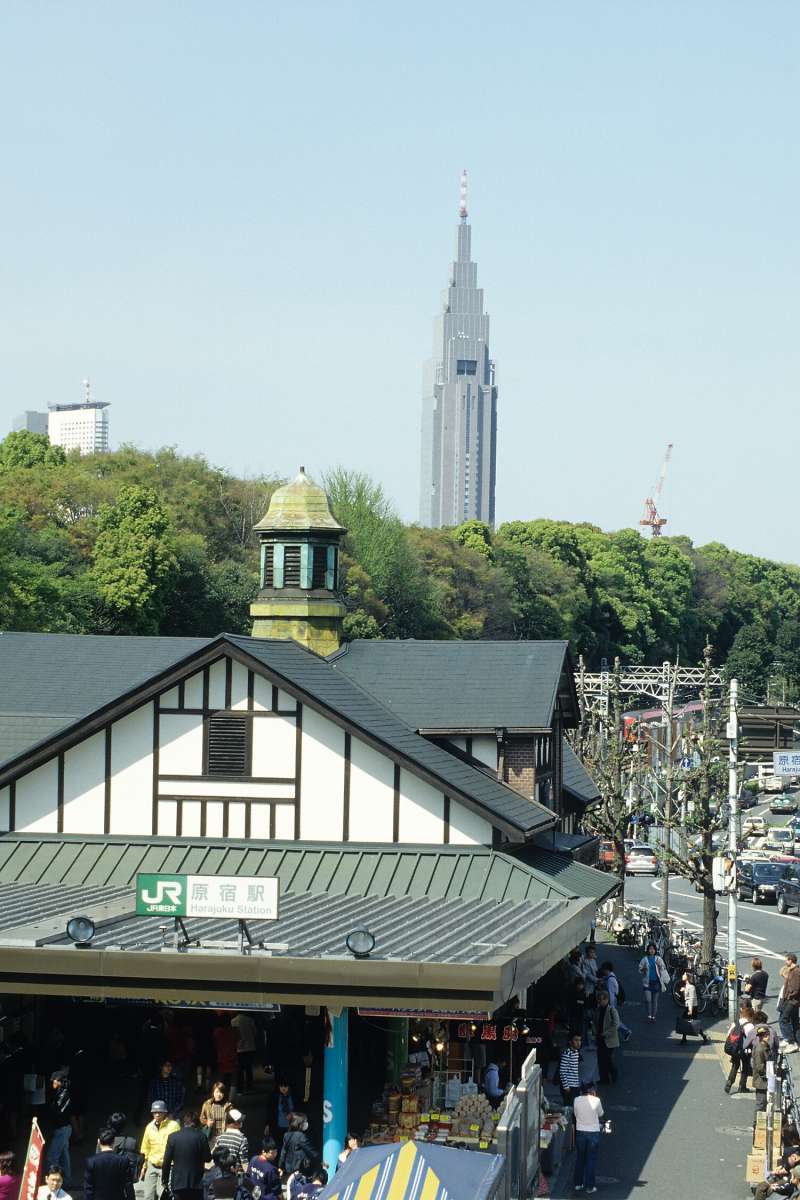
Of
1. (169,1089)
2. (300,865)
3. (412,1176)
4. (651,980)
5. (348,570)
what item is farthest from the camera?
(348,570)

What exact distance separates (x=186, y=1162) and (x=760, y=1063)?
1043 cm

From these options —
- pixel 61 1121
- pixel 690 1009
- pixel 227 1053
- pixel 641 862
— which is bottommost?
pixel 641 862

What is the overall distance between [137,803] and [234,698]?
7.90 feet

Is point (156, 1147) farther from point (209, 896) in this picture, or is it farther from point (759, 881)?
point (759, 881)

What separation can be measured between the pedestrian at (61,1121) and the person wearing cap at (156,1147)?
1013 millimetres

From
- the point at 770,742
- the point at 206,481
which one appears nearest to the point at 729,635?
the point at 206,481

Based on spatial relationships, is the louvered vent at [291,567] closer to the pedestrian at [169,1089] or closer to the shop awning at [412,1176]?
the pedestrian at [169,1089]

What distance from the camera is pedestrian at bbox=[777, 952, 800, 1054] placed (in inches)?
1243

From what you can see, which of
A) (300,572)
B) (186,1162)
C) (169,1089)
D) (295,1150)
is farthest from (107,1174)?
(300,572)

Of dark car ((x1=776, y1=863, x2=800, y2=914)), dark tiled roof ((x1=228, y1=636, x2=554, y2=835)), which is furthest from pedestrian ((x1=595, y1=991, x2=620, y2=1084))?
dark car ((x1=776, y1=863, x2=800, y2=914))

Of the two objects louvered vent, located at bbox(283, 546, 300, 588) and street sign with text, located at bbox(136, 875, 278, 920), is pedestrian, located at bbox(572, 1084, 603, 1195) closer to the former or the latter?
street sign with text, located at bbox(136, 875, 278, 920)

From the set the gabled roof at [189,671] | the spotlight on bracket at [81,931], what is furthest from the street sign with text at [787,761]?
the spotlight on bracket at [81,931]

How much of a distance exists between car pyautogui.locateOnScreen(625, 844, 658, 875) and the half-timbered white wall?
4781cm

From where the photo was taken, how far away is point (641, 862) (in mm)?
76125
